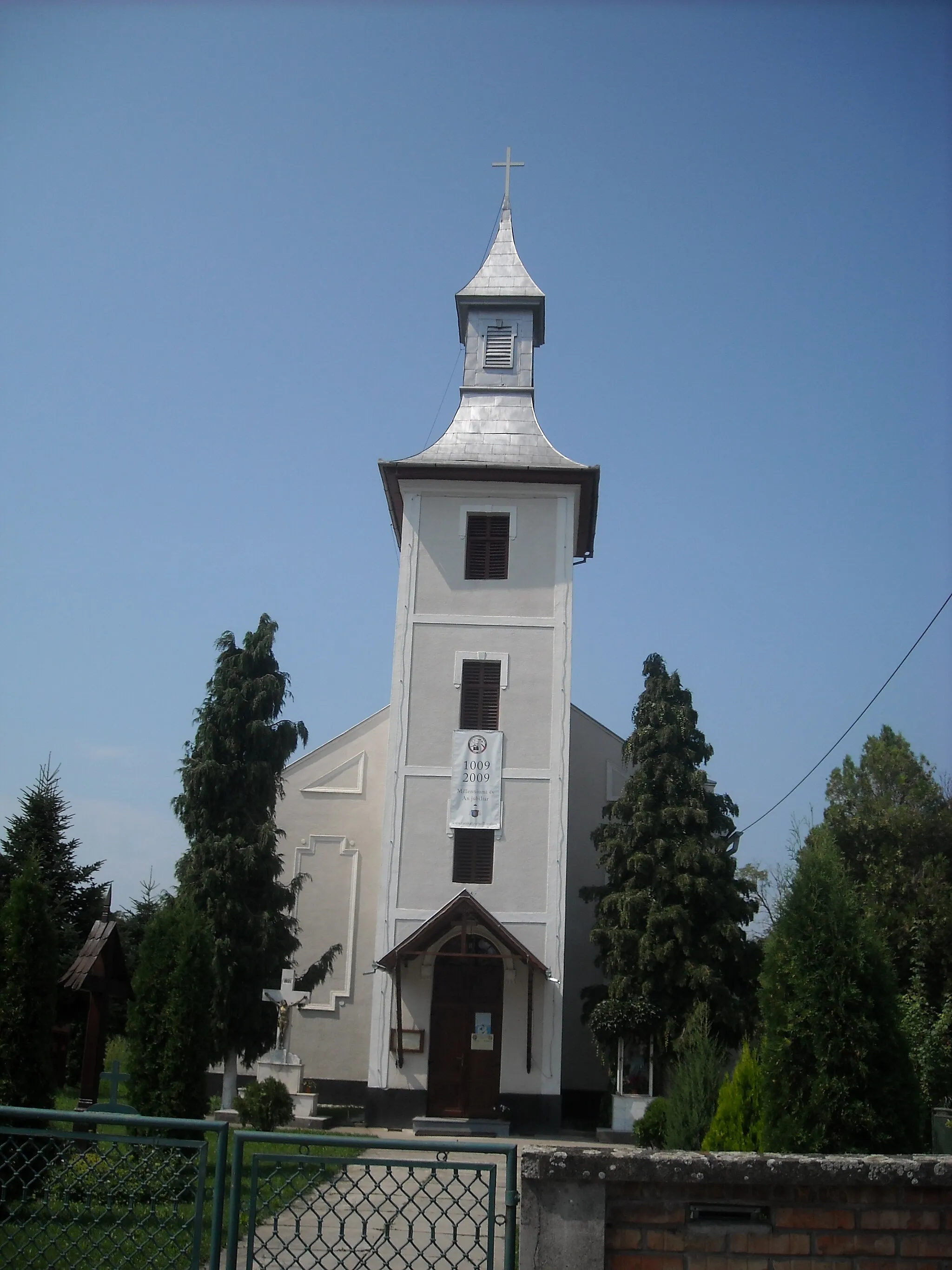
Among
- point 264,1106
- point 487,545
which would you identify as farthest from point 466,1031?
point 487,545

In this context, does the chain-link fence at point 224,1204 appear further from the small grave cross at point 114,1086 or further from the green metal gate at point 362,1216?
the small grave cross at point 114,1086

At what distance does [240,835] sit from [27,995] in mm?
10257

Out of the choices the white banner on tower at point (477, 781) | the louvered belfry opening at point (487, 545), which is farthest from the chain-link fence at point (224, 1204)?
the louvered belfry opening at point (487, 545)

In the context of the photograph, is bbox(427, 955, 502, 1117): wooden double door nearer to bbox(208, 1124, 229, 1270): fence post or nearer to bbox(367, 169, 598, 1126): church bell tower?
bbox(367, 169, 598, 1126): church bell tower

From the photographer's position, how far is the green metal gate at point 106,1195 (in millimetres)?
5566

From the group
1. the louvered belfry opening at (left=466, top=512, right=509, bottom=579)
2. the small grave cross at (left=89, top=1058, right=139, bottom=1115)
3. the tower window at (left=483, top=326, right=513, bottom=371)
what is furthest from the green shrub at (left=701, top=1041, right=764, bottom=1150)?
the tower window at (left=483, top=326, right=513, bottom=371)

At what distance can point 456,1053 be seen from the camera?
69.2 ft

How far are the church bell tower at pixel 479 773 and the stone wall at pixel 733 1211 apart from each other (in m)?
16.2

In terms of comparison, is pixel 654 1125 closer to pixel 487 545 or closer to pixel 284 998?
pixel 284 998

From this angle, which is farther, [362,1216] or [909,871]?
[909,871]

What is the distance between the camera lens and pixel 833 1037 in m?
7.78

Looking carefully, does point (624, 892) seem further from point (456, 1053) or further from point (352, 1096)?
point (352, 1096)

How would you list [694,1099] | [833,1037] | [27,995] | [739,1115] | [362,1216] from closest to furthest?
[362,1216] < [833,1037] < [27,995] < [739,1115] < [694,1099]

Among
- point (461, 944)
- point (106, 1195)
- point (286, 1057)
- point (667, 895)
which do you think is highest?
Answer: point (667, 895)
